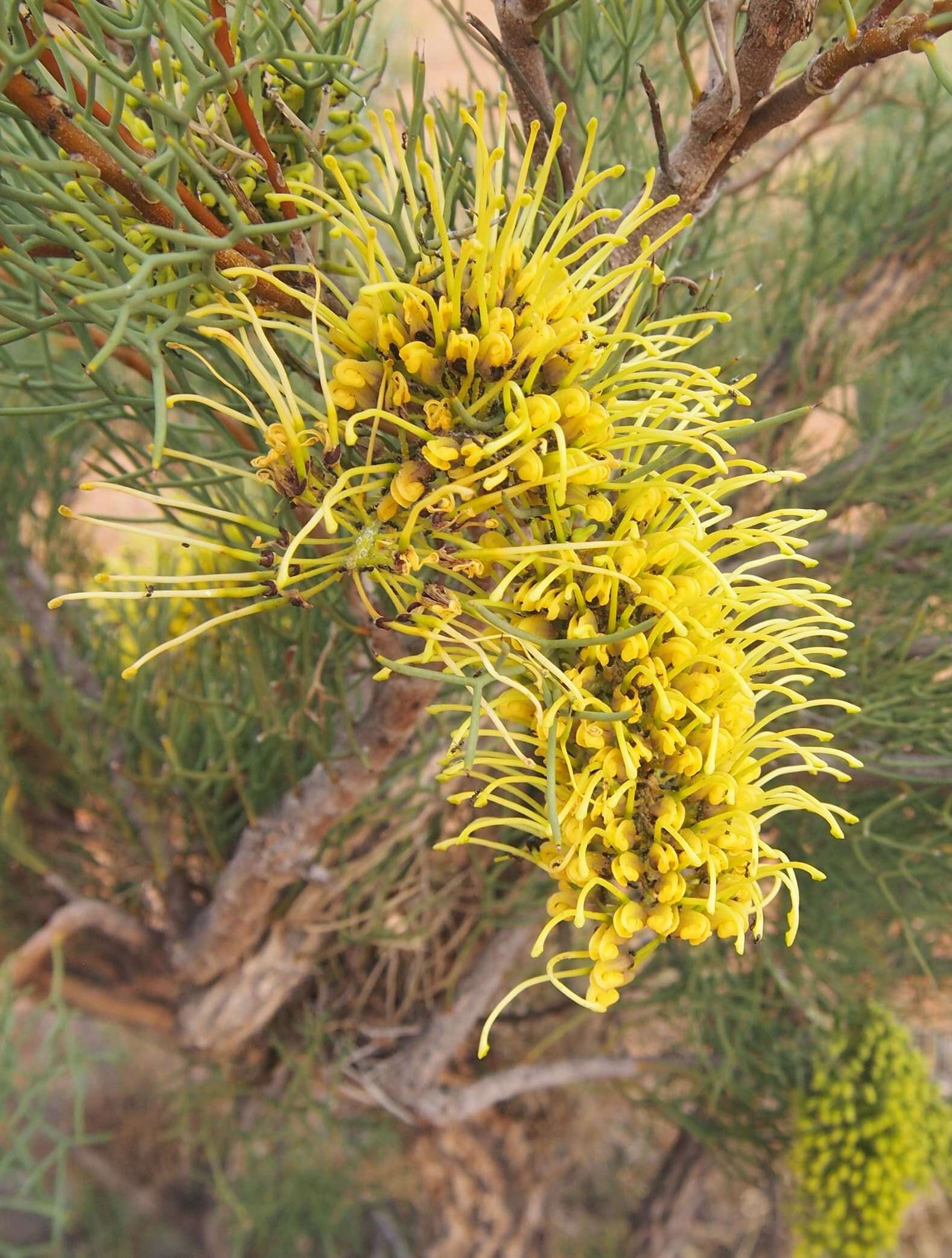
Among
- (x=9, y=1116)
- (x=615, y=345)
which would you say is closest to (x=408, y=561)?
(x=615, y=345)

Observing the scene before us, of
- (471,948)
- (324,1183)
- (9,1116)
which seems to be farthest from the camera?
(324,1183)

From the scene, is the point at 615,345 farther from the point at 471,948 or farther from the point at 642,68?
the point at 471,948

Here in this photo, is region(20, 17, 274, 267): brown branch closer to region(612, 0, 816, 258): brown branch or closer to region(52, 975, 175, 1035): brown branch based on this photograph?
region(612, 0, 816, 258): brown branch

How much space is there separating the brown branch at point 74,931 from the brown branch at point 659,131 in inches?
20.3

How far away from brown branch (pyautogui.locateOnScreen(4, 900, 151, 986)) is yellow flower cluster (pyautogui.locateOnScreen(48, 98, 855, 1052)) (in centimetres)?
44

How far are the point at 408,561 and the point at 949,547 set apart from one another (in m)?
0.48

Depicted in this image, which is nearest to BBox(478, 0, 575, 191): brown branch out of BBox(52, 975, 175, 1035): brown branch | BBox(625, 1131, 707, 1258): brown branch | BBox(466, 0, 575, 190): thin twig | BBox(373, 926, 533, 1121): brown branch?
BBox(466, 0, 575, 190): thin twig

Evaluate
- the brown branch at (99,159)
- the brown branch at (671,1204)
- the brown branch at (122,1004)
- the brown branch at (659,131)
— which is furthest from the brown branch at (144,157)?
the brown branch at (671,1204)

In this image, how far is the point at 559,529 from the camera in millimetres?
216

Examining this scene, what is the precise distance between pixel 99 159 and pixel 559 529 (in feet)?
0.44

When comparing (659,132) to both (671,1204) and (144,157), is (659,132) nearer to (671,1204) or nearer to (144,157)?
(144,157)

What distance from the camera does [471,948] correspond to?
691 millimetres

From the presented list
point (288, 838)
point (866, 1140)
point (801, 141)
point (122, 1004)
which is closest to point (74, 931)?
point (122, 1004)

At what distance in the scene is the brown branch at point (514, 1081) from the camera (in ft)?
2.32
